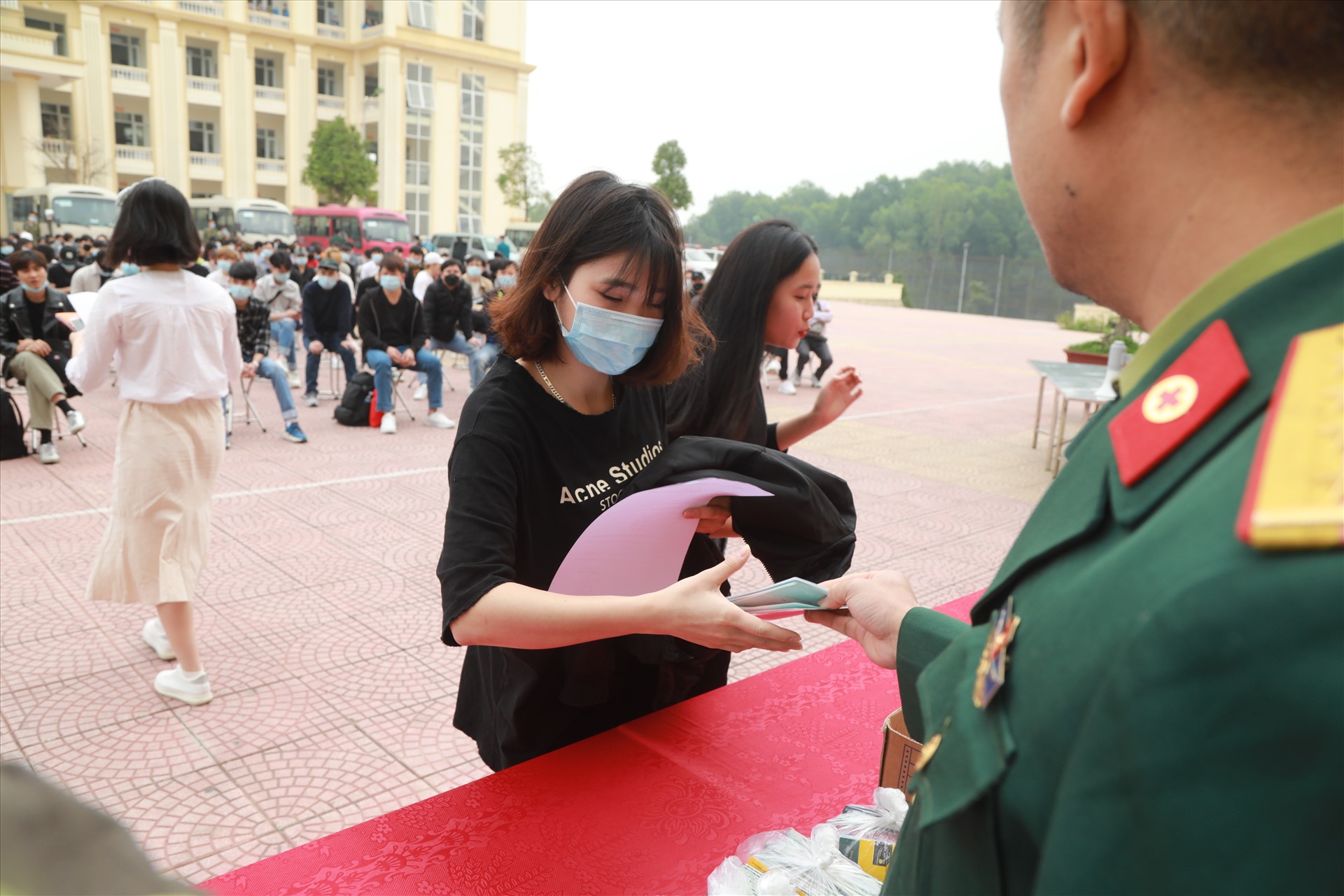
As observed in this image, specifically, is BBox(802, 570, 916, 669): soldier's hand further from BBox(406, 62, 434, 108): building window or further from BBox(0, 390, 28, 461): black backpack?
BBox(406, 62, 434, 108): building window

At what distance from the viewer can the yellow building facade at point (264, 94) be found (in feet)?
111

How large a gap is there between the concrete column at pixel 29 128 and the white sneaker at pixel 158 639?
36558mm

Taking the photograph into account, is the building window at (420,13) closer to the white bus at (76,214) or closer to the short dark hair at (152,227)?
the white bus at (76,214)

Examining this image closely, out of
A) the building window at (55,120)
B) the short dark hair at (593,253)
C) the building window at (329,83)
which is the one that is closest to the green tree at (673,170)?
the building window at (329,83)

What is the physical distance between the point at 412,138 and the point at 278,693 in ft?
139

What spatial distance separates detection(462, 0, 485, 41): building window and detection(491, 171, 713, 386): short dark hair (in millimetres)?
46045

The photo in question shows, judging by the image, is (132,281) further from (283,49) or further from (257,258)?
(283,49)

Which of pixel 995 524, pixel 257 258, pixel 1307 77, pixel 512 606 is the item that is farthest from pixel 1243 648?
pixel 257 258

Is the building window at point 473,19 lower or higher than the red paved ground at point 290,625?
higher

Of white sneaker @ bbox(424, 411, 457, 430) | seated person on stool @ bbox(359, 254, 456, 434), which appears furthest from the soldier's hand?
white sneaker @ bbox(424, 411, 457, 430)

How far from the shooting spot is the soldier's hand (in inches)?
51.9

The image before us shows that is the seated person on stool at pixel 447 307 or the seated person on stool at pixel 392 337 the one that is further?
the seated person on stool at pixel 447 307

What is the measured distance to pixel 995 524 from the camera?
6312mm

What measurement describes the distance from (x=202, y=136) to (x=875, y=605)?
149ft
